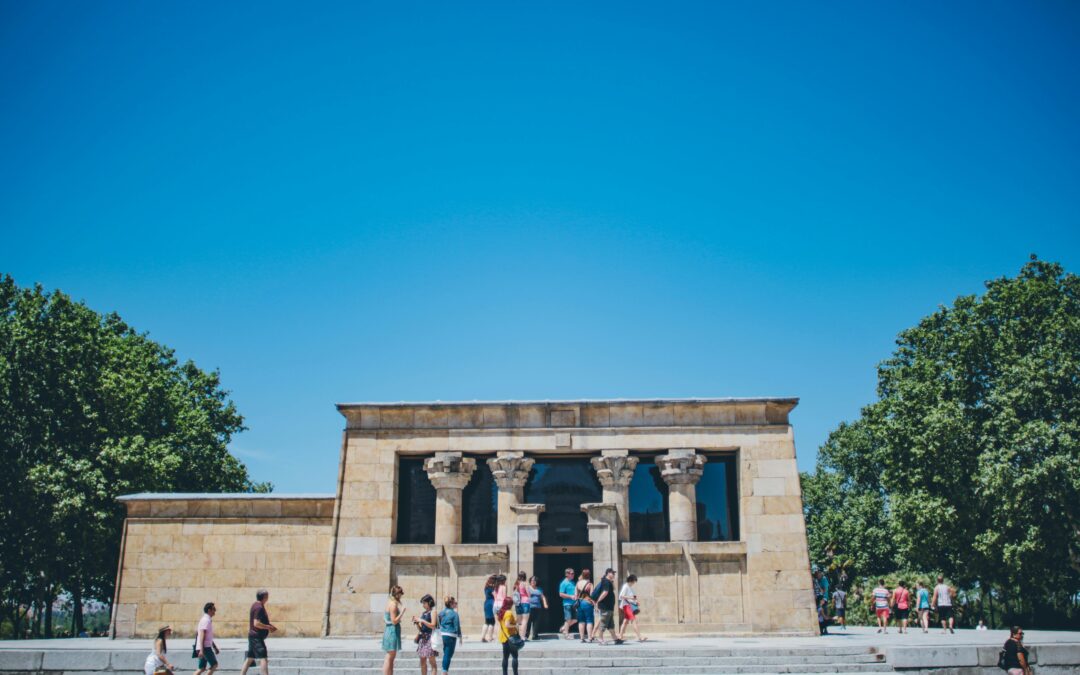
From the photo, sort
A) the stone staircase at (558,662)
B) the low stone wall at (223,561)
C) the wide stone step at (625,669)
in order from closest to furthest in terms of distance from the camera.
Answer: the wide stone step at (625,669), the stone staircase at (558,662), the low stone wall at (223,561)

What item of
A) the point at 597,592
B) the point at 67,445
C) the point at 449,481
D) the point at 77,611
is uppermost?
the point at 67,445

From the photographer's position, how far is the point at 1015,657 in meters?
15.0

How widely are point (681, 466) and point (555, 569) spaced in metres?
4.82

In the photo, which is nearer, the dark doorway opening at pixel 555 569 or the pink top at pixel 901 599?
the dark doorway opening at pixel 555 569

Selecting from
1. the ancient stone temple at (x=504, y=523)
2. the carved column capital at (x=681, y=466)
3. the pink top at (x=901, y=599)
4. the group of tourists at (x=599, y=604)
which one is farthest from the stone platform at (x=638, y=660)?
the pink top at (x=901, y=599)

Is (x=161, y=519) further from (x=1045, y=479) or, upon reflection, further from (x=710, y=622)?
(x=1045, y=479)

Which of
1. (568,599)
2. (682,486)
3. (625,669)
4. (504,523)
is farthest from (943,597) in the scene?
(504,523)

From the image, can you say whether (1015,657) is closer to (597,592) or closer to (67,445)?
(597,592)

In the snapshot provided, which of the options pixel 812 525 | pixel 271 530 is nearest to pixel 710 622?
pixel 271 530

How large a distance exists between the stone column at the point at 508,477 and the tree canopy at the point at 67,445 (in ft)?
59.1

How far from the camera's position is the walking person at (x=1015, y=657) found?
14906 millimetres

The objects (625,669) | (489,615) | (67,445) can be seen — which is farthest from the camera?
(67,445)

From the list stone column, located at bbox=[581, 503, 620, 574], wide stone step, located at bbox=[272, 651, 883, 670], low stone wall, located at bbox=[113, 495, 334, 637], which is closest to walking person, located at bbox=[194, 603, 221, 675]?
wide stone step, located at bbox=[272, 651, 883, 670]

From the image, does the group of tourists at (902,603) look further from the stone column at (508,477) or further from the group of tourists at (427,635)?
the group of tourists at (427,635)
